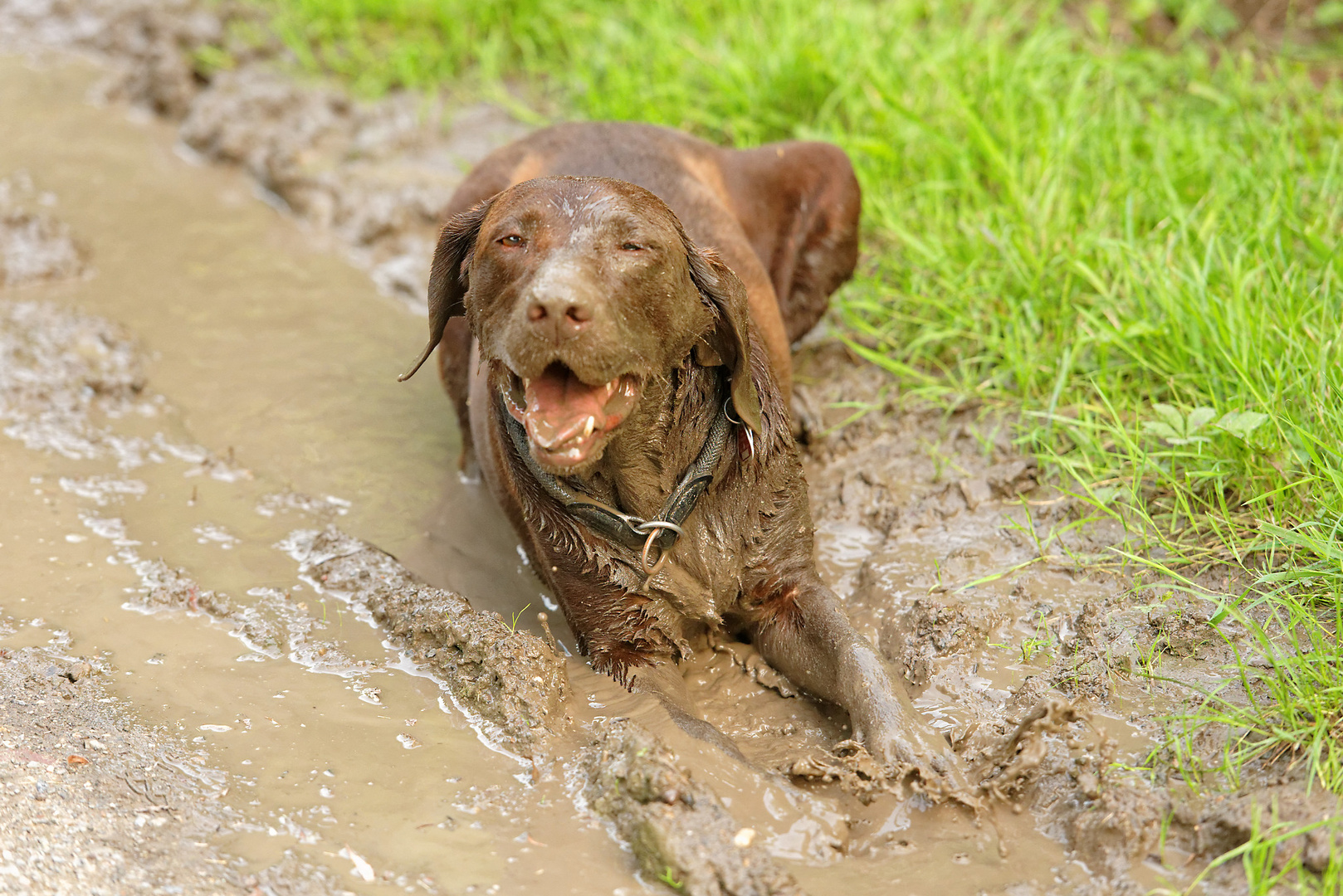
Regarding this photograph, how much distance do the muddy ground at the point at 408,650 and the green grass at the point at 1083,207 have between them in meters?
0.21

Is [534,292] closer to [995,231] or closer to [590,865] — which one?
[590,865]

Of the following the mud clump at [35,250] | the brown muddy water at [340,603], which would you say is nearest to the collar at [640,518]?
the brown muddy water at [340,603]

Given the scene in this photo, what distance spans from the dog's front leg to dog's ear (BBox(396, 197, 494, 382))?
122 cm

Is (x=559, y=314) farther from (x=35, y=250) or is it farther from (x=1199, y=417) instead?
(x=35, y=250)

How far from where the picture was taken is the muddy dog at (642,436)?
3.00 metres

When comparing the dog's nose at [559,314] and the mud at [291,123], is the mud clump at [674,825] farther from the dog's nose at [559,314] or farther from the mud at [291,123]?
the mud at [291,123]

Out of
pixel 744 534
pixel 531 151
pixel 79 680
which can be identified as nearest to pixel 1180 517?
pixel 744 534

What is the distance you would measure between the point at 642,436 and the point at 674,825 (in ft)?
3.49

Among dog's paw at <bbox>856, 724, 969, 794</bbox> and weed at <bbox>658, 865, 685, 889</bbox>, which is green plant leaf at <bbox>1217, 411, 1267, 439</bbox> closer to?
dog's paw at <bbox>856, 724, 969, 794</bbox>

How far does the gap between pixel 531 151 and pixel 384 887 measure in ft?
8.84

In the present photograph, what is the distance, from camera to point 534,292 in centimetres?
281

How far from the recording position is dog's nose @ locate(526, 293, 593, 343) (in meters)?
2.79

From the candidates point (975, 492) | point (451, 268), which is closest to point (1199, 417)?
point (975, 492)

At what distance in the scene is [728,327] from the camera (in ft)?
10.8
